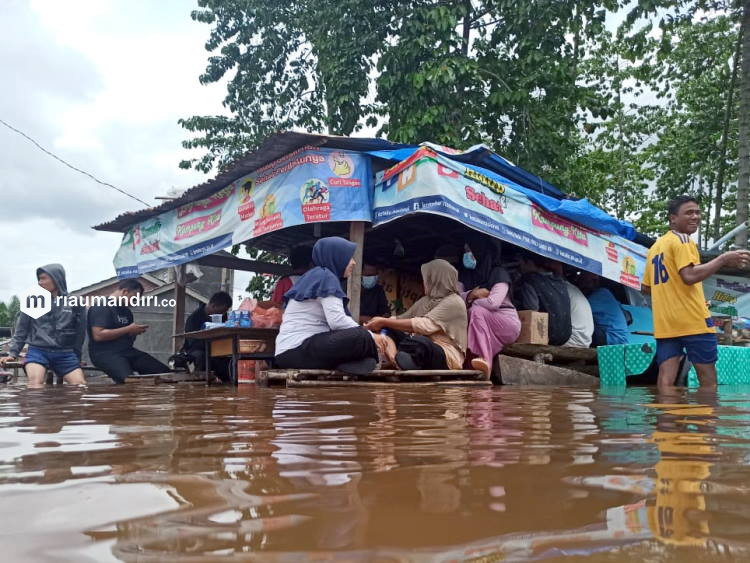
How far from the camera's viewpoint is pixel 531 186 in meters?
8.38

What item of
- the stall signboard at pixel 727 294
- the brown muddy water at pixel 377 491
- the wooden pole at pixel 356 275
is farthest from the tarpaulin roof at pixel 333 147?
the brown muddy water at pixel 377 491

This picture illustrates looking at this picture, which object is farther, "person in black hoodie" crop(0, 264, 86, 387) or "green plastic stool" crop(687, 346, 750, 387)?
"person in black hoodie" crop(0, 264, 86, 387)

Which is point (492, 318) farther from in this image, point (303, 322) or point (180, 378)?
point (180, 378)

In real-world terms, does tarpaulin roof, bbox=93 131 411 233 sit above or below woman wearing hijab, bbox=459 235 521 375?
above

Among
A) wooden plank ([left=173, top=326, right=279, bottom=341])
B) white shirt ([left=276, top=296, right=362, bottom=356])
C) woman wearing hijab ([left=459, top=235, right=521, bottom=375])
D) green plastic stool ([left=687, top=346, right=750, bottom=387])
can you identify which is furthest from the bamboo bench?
green plastic stool ([left=687, top=346, right=750, bottom=387])

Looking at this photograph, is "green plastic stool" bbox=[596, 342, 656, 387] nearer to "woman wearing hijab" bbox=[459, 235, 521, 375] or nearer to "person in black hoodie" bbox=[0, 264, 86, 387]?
"woman wearing hijab" bbox=[459, 235, 521, 375]

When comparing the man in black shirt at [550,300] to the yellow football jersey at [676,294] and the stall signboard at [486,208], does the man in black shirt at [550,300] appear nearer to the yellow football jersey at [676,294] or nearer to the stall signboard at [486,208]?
the stall signboard at [486,208]

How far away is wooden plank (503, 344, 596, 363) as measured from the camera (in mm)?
7191

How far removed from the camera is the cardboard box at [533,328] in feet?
24.2

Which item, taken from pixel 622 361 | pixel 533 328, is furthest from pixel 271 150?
pixel 622 361

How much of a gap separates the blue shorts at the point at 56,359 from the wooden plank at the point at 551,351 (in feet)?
15.7

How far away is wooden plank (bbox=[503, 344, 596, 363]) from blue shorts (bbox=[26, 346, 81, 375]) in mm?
4783

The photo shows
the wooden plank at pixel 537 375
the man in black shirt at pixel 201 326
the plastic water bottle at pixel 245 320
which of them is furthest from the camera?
the man in black shirt at pixel 201 326

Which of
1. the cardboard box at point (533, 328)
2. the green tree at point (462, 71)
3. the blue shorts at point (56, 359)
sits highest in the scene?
the green tree at point (462, 71)
